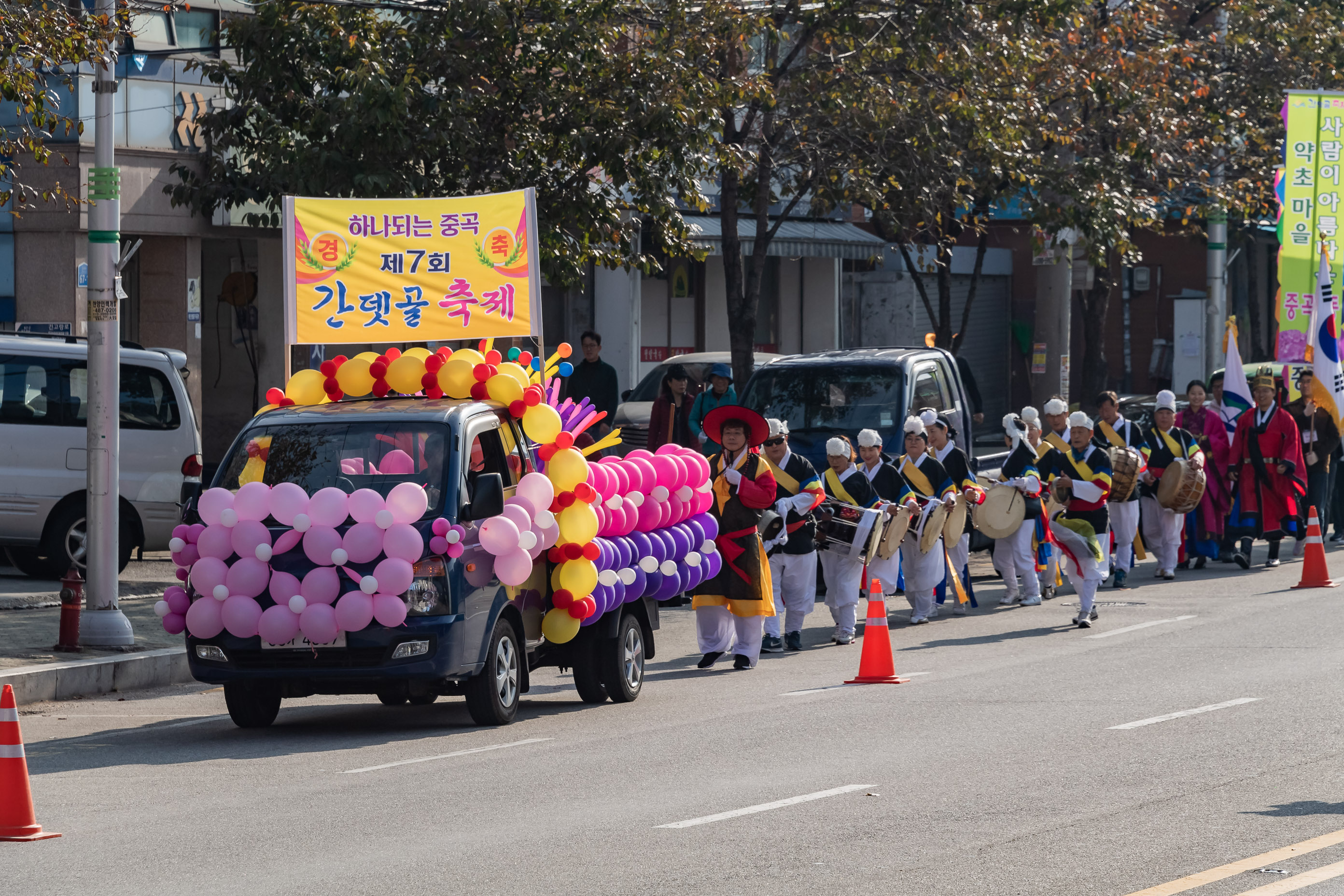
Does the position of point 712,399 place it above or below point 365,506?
above

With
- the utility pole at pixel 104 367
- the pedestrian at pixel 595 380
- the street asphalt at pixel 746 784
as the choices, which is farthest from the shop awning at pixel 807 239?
the street asphalt at pixel 746 784

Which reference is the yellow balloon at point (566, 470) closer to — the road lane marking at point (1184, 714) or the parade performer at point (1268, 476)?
the road lane marking at point (1184, 714)

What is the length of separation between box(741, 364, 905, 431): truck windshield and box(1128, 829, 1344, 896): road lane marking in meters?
10.8

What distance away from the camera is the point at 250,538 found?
10.3 metres

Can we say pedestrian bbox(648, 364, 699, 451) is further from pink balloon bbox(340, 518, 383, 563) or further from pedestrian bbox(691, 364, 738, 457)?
pink balloon bbox(340, 518, 383, 563)

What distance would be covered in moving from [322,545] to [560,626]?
177cm

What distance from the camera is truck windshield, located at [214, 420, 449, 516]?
10758 millimetres

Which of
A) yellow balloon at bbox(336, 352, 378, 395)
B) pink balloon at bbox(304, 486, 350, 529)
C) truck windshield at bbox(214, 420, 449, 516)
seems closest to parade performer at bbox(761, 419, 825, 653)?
yellow balloon at bbox(336, 352, 378, 395)

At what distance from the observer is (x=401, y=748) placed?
10.3 m

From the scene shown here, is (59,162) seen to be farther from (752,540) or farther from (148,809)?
(148,809)

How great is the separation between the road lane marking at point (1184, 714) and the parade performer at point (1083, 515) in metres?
4.34

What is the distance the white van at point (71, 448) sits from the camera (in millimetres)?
17188

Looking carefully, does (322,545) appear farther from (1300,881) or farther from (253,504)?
(1300,881)

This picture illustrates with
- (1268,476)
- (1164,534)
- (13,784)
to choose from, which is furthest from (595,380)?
(13,784)
